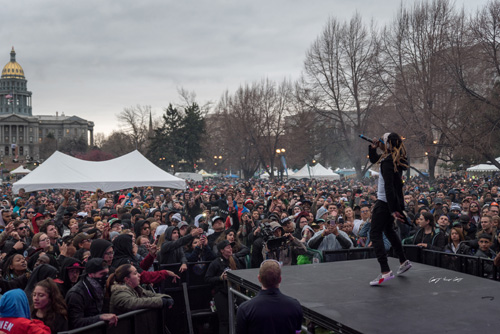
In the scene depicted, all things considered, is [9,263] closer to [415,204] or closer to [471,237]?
[471,237]

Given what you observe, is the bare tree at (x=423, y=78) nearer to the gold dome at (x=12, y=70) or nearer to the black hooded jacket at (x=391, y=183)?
the black hooded jacket at (x=391, y=183)

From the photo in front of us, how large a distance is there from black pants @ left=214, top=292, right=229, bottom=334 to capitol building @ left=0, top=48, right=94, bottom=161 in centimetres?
14901

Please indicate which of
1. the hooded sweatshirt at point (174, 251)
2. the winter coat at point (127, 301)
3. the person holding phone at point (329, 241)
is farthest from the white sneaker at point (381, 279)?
the hooded sweatshirt at point (174, 251)

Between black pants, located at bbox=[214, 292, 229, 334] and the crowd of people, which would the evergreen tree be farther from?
black pants, located at bbox=[214, 292, 229, 334]

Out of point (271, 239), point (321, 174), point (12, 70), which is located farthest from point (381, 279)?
point (12, 70)

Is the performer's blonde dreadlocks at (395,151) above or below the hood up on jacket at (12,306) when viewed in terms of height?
above

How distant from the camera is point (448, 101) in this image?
2505 centimetres

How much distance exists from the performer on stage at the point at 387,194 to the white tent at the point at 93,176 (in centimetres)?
1518

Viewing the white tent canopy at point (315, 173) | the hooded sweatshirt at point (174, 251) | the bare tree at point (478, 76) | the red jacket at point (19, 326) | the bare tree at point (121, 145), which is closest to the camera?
the red jacket at point (19, 326)

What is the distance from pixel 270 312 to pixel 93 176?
1690cm

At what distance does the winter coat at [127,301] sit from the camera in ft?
17.2

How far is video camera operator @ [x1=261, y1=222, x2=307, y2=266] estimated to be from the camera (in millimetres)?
7270

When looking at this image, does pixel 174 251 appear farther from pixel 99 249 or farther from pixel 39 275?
pixel 39 275

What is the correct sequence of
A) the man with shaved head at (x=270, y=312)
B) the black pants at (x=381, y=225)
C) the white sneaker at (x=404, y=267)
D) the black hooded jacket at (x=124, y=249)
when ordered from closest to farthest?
the man with shaved head at (x=270, y=312) < the black pants at (x=381, y=225) < the white sneaker at (x=404, y=267) < the black hooded jacket at (x=124, y=249)
